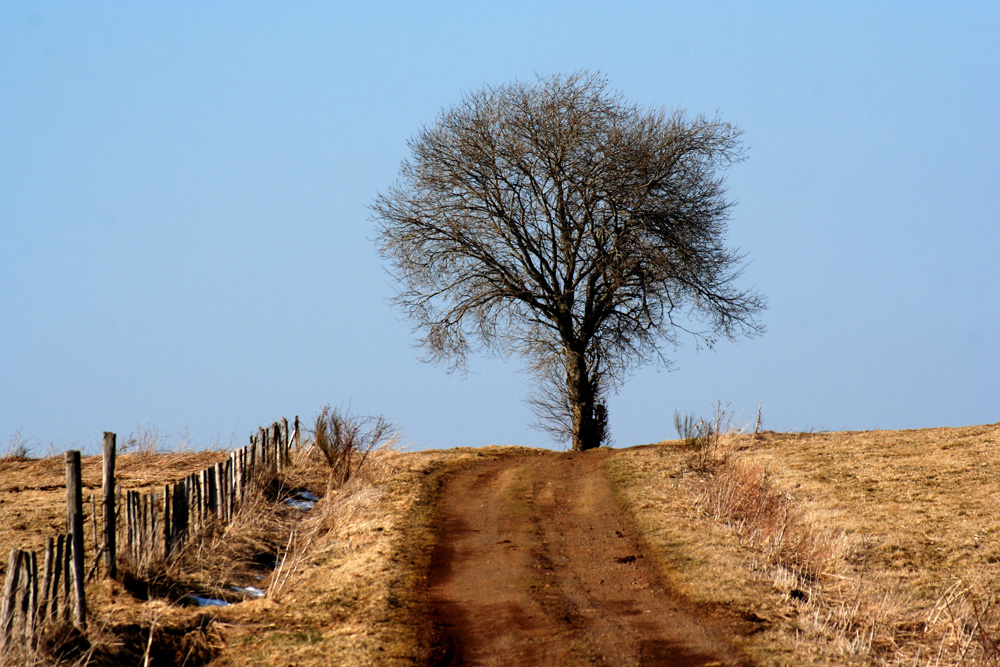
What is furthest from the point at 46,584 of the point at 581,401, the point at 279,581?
the point at 581,401

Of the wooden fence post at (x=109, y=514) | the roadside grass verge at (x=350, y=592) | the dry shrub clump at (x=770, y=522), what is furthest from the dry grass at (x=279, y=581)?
the dry shrub clump at (x=770, y=522)

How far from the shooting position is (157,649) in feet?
29.3

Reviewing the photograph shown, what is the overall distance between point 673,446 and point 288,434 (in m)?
9.06

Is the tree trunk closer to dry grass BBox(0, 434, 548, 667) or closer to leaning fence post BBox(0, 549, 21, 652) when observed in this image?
dry grass BBox(0, 434, 548, 667)

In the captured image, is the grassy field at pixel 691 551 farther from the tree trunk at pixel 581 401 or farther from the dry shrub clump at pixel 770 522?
the tree trunk at pixel 581 401

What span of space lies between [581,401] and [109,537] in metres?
16.7

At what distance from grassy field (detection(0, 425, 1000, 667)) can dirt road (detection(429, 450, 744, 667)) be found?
0.39 metres

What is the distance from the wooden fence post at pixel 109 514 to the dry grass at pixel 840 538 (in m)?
6.65

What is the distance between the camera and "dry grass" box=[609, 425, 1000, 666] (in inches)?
375

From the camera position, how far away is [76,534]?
924 cm

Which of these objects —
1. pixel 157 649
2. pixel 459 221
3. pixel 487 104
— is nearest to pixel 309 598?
pixel 157 649

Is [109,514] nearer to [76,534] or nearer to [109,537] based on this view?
[109,537]

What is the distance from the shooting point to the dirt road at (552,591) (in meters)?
8.83

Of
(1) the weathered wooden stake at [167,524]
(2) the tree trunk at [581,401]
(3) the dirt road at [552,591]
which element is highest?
(2) the tree trunk at [581,401]
